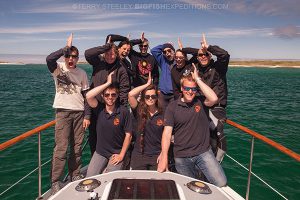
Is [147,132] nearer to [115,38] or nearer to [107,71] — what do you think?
[107,71]

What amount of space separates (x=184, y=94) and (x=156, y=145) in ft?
3.71

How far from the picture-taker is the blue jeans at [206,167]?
429cm

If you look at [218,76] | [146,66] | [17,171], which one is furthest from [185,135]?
[17,171]

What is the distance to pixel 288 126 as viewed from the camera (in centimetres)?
1722

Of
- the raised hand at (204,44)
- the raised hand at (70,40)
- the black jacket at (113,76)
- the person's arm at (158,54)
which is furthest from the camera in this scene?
the person's arm at (158,54)

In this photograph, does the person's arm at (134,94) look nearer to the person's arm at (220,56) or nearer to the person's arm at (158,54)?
the person's arm at (220,56)

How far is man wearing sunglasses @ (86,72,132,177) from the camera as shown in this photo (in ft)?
15.5

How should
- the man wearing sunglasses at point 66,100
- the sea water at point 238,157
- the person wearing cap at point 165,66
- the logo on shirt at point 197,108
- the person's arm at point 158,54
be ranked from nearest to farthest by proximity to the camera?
the logo on shirt at point 197,108, the man wearing sunglasses at point 66,100, the person wearing cap at point 165,66, the person's arm at point 158,54, the sea water at point 238,157

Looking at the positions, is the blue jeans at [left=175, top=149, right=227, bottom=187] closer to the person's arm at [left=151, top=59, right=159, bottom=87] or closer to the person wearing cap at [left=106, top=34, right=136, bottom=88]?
the person wearing cap at [left=106, top=34, right=136, bottom=88]

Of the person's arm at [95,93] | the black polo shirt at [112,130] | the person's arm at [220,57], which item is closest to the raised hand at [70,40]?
the person's arm at [95,93]

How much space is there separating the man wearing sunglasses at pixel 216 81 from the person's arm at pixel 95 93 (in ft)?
7.23

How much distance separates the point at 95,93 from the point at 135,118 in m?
0.96

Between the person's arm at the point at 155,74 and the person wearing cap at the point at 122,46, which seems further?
the person's arm at the point at 155,74

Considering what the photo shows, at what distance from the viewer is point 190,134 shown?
4.46 m
